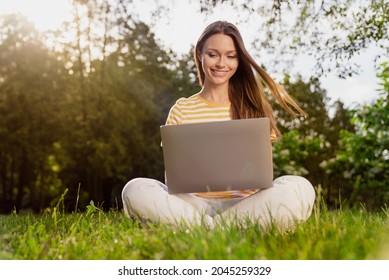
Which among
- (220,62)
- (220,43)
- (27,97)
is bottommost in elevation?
(220,62)

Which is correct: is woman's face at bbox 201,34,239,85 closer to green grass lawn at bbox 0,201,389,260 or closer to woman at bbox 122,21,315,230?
woman at bbox 122,21,315,230

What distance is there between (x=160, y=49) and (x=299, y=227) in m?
18.6

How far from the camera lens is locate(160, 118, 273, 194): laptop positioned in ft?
11.4

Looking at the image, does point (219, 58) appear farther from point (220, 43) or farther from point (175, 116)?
point (175, 116)

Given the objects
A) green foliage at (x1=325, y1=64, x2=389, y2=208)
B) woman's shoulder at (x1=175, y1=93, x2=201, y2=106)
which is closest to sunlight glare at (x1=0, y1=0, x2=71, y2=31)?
woman's shoulder at (x1=175, y1=93, x2=201, y2=106)

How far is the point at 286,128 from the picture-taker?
20.4 metres

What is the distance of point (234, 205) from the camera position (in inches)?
157

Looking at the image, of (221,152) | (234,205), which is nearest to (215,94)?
(234,205)

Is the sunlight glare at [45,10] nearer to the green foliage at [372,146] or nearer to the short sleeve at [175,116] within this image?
the short sleeve at [175,116]

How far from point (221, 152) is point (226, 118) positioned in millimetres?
927

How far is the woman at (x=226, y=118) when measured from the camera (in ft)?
12.6

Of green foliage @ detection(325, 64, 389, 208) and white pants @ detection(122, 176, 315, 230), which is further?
green foliage @ detection(325, 64, 389, 208)

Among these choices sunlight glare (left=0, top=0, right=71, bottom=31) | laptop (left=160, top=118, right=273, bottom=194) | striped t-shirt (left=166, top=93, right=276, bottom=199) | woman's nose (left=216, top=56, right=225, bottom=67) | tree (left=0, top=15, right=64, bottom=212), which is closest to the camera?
laptop (left=160, top=118, right=273, bottom=194)

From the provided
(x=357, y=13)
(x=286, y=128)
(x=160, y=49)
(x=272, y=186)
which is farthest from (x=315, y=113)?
(x=272, y=186)
